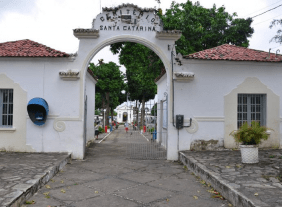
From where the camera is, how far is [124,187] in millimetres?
6629

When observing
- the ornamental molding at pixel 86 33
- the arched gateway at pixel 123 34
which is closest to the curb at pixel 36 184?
the arched gateway at pixel 123 34

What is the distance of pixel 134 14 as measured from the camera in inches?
415

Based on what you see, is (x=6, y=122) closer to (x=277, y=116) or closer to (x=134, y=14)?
(x=134, y=14)

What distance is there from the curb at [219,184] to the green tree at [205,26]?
1098 centimetres

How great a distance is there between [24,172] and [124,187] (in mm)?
2533

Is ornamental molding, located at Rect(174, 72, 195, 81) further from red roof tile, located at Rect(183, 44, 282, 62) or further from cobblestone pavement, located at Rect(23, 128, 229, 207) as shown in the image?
cobblestone pavement, located at Rect(23, 128, 229, 207)

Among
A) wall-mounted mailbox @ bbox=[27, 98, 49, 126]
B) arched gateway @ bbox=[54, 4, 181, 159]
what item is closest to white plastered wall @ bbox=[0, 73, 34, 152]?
wall-mounted mailbox @ bbox=[27, 98, 49, 126]

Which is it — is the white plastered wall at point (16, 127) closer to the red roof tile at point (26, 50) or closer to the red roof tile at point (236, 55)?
the red roof tile at point (26, 50)

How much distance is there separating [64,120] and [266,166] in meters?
6.88

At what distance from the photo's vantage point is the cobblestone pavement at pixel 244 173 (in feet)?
16.6

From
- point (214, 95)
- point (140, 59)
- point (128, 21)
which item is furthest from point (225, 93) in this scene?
point (140, 59)

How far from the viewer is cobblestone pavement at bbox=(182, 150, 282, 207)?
5.05m

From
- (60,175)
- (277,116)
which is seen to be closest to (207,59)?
(277,116)

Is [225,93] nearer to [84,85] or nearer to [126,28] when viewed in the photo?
[126,28]
